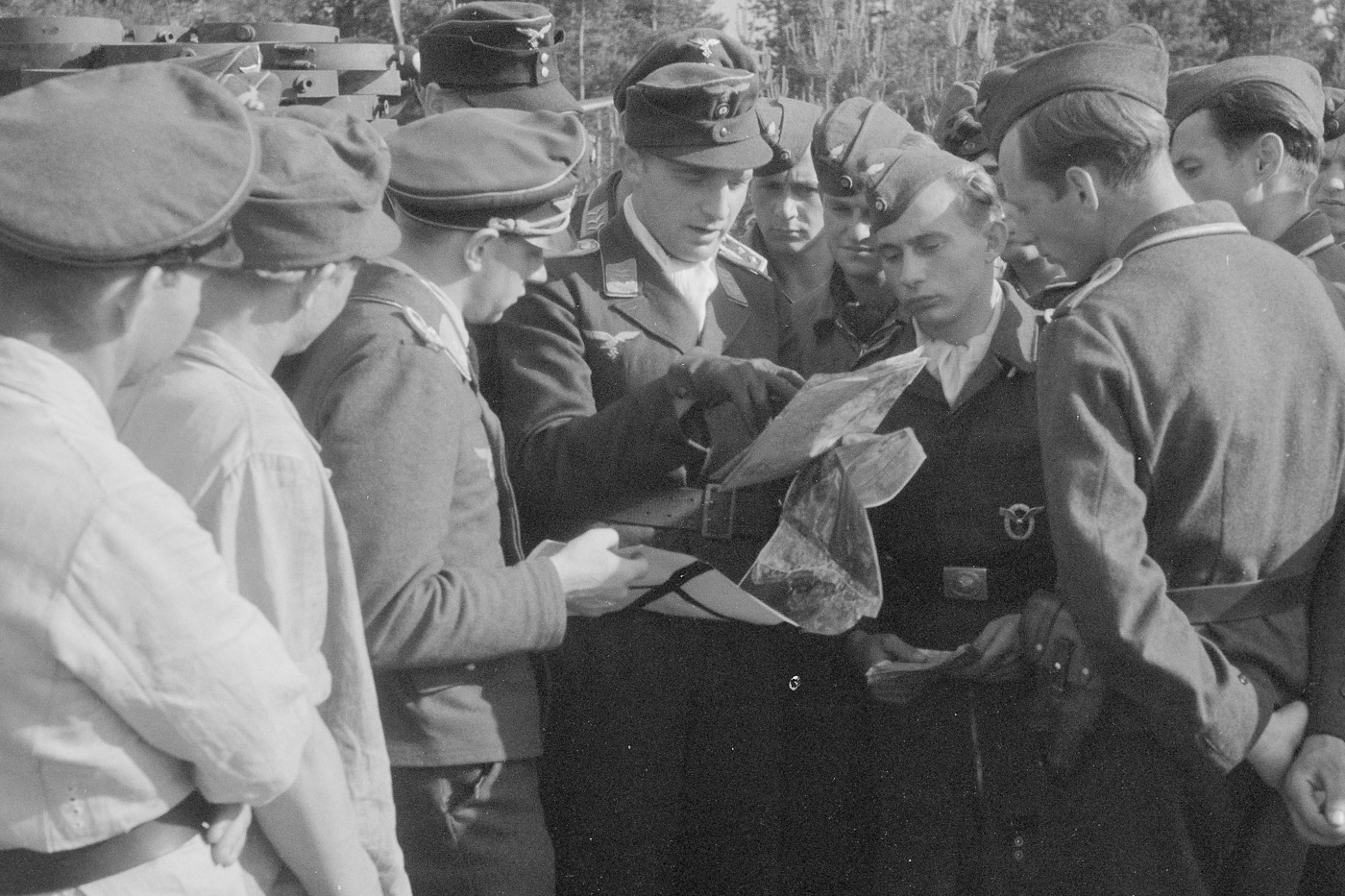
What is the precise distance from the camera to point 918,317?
3131 mm

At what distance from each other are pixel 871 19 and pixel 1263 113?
12453 mm

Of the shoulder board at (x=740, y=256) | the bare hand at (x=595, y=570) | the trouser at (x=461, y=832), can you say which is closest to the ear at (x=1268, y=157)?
the shoulder board at (x=740, y=256)

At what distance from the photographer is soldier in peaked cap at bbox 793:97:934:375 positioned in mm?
3564

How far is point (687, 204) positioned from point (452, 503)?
1109 millimetres

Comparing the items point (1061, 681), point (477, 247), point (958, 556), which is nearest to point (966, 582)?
point (958, 556)

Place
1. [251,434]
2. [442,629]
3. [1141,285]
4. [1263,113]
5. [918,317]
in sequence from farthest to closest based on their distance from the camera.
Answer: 1. [1263,113]
2. [918,317]
3. [1141,285]
4. [442,629]
5. [251,434]

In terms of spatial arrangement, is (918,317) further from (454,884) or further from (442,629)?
(454,884)

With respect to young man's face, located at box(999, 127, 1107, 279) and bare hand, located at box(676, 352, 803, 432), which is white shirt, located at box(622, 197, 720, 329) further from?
young man's face, located at box(999, 127, 1107, 279)

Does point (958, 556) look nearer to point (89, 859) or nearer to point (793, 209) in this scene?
point (793, 209)

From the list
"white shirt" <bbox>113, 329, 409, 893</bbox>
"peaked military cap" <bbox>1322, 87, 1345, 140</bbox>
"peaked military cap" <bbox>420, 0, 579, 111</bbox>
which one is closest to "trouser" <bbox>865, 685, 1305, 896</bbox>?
"white shirt" <bbox>113, 329, 409, 893</bbox>

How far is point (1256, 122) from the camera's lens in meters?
3.96

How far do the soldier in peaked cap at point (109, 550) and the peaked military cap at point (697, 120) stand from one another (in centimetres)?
171

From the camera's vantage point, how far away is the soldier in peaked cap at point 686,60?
3619 millimetres

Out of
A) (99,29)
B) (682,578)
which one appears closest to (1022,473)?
(682,578)
